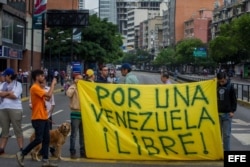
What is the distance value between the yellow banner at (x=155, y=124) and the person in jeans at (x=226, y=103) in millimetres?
117

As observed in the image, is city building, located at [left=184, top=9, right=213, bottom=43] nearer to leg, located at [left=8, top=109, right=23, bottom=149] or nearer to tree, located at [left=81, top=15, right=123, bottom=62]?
tree, located at [left=81, top=15, right=123, bottom=62]

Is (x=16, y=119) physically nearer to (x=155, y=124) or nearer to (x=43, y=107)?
(x=43, y=107)

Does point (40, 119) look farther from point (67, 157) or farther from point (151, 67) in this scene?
point (151, 67)

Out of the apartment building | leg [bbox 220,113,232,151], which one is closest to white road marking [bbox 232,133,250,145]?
leg [bbox 220,113,232,151]

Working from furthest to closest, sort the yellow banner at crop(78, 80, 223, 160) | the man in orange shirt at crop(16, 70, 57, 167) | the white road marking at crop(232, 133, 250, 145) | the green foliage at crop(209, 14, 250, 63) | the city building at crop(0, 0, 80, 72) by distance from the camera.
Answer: the green foliage at crop(209, 14, 250, 63) < the city building at crop(0, 0, 80, 72) < the white road marking at crop(232, 133, 250, 145) < the yellow banner at crop(78, 80, 223, 160) < the man in orange shirt at crop(16, 70, 57, 167)

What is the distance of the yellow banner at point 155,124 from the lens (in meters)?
10.9

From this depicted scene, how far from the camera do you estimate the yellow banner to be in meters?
10.9

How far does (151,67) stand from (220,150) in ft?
614

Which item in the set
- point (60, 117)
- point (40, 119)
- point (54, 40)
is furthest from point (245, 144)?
point (54, 40)

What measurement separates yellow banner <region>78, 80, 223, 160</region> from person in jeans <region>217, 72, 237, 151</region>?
12cm

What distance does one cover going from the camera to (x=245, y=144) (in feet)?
45.2

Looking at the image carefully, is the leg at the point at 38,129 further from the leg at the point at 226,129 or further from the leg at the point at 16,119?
the leg at the point at 226,129

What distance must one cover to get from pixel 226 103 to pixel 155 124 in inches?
54.5

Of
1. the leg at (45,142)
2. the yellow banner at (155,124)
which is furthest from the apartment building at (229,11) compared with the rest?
the leg at (45,142)
